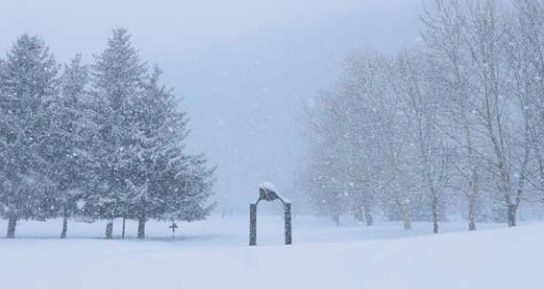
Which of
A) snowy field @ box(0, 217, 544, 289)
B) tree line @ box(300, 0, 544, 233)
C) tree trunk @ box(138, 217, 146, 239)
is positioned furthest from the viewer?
tree trunk @ box(138, 217, 146, 239)

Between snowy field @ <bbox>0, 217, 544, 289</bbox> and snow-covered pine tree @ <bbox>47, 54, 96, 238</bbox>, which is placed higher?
snow-covered pine tree @ <bbox>47, 54, 96, 238</bbox>

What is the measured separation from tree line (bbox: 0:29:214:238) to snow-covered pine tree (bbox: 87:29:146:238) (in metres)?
0.06

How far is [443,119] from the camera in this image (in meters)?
23.1

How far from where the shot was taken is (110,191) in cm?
2619

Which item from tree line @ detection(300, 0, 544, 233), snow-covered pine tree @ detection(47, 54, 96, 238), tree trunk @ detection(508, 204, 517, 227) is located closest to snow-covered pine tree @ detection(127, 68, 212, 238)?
snow-covered pine tree @ detection(47, 54, 96, 238)

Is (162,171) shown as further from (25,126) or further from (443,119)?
(443,119)

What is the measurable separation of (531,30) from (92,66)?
2254 centimetres

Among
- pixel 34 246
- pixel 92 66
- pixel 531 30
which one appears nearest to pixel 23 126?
pixel 92 66

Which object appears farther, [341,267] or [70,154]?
[70,154]

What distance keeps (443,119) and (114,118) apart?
57.3ft

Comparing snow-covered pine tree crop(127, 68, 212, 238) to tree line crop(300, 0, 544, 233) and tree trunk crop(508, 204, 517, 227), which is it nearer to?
tree line crop(300, 0, 544, 233)

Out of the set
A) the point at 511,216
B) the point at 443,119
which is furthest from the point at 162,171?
the point at 511,216

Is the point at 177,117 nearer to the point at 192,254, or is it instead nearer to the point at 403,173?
the point at 403,173

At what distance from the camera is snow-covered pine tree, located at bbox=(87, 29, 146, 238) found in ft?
85.1
